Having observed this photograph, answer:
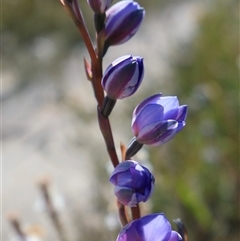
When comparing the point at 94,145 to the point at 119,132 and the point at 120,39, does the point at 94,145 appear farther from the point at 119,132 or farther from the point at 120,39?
the point at 120,39

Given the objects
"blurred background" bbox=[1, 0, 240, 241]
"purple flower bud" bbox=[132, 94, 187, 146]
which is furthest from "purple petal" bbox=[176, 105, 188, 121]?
"blurred background" bbox=[1, 0, 240, 241]

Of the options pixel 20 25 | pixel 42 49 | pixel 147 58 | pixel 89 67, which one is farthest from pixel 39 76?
pixel 89 67

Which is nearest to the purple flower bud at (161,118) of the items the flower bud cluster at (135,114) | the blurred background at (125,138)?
the flower bud cluster at (135,114)

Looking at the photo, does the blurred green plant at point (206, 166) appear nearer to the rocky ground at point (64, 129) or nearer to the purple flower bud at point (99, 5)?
the rocky ground at point (64, 129)

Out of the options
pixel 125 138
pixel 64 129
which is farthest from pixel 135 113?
pixel 64 129

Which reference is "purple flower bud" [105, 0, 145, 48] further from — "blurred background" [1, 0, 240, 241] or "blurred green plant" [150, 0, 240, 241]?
"blurred green plant" [150, 0, 240, 241]

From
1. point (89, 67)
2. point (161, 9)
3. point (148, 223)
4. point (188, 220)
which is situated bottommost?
point (161, 9)
